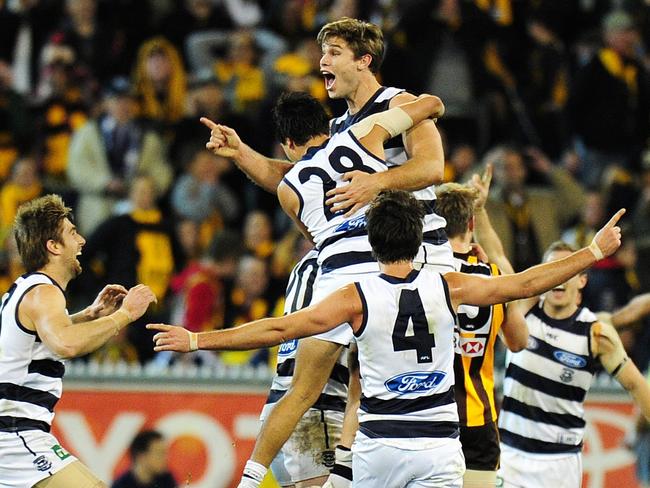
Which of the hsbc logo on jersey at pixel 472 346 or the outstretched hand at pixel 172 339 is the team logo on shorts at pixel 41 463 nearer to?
the outstretched hand at pixel 172 339

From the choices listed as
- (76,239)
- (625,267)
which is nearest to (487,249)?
(76,239)

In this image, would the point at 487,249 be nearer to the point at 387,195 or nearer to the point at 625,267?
the point at 387,195

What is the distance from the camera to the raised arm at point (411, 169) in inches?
288

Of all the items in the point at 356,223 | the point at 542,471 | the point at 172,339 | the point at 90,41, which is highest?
the point at 90,41

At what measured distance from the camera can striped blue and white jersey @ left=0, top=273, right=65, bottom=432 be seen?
24.0 feet


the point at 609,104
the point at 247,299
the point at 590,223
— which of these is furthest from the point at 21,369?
the point at 609,104

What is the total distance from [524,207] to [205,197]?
311 centimetres

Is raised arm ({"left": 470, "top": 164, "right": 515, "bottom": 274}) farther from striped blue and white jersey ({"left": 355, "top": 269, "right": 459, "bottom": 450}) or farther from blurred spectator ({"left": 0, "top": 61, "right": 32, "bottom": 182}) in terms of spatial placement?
blurred spectator ({"left": 0, "top": 61, "right": 32, "bottom": 182})

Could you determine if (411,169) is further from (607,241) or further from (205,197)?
(205,197)

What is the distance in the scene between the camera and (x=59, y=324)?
7.20 m

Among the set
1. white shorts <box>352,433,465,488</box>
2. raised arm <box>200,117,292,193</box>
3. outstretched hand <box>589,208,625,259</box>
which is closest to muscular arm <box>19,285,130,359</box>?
raised arm <box>200,117,292,193</box>

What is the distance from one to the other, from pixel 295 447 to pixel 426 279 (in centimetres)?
182

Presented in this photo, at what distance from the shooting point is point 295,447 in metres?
Answer: 8.09

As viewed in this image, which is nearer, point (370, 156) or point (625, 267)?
point (370, 156)
